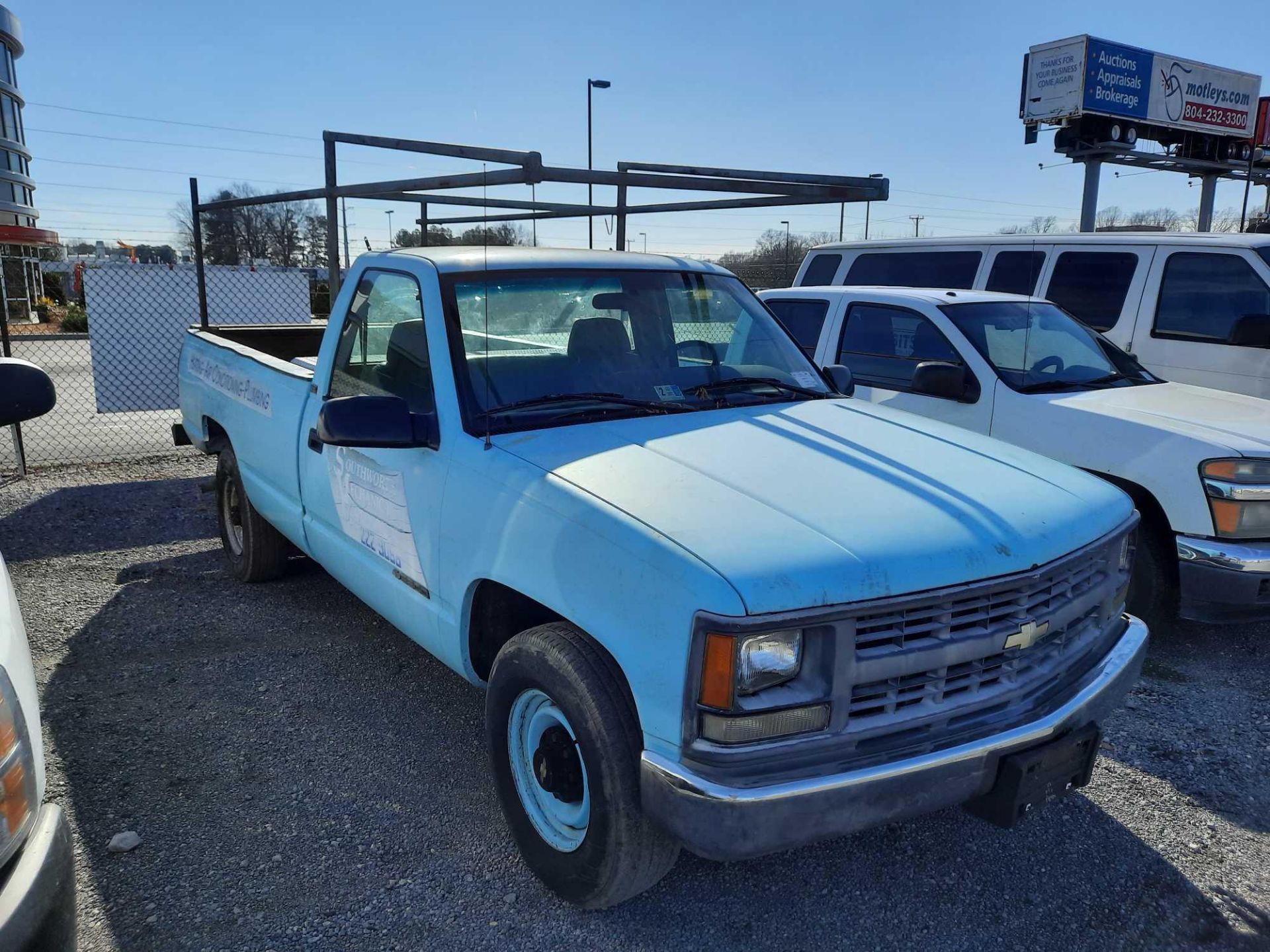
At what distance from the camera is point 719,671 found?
2.12 meters

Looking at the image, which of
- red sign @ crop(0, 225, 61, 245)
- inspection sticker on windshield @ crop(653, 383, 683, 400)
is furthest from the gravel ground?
red sign @ crop(0, 225, 61, 245)

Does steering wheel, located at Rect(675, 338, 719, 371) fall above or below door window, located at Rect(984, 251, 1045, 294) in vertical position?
below

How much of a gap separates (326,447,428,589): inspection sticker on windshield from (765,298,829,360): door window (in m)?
3.62

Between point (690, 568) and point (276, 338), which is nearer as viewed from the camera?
point (690, 568)

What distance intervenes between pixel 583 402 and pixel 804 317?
155 inches

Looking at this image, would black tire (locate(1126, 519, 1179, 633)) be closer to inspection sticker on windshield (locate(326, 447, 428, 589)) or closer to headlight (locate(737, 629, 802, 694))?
headlight (locate(737, 629, 802, 694))

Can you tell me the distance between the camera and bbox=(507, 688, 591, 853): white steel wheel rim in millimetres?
2641

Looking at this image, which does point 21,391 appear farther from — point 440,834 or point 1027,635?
point 1027,635

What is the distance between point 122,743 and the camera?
366 centimetres

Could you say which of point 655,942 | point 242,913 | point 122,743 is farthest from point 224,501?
point 655,942

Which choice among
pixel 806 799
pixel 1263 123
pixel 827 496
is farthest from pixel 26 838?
pixel 1263 123

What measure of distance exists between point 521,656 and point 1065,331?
15.6 ft

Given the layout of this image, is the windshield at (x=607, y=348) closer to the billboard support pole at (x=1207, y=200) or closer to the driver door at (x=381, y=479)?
the driver door at (x=381, y=479)

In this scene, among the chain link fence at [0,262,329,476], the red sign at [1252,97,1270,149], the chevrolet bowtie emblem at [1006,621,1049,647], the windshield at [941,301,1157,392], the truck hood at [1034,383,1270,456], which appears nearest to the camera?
the chevrolet bowtie emblem at [1006,621,1049,647]
